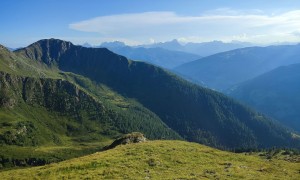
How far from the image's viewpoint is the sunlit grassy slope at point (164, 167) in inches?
1976

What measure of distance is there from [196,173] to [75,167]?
65.5 feet

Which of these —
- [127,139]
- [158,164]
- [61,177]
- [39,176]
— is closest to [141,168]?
[158,164]

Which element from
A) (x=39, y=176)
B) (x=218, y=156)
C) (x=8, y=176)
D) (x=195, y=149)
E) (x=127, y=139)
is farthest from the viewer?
(x=127, y=139)

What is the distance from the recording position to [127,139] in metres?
A: 89.8

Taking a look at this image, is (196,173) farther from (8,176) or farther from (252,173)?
(8,176)

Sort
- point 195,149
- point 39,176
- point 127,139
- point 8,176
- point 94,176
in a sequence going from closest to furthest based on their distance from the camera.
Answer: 1. point 94,176
2. point 39,176
3. point 8,176
4. point 195,149
5. point 127,139

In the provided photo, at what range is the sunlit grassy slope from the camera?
165 feet

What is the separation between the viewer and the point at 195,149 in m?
68.8

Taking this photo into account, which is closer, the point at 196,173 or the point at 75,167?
the point at 196,173

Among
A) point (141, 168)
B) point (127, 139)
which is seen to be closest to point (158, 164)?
point (141, 168)

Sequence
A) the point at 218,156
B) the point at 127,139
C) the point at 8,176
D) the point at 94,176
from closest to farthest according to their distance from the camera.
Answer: the point at 94,176
the point at 8,176
the point at 218,156
the point at 127,139

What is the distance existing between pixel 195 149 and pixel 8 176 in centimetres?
3597

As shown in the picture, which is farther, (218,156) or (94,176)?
(218,156)

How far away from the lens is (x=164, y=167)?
179 feet
